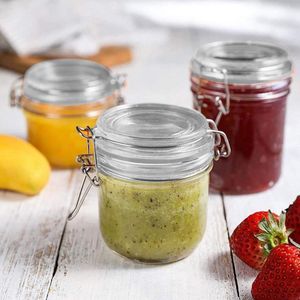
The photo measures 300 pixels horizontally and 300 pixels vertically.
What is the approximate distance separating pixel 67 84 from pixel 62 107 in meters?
0.05

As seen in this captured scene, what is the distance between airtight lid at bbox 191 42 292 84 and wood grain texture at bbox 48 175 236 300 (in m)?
0.26

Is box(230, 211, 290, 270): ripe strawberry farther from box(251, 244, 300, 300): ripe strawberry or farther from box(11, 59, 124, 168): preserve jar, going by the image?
box(11, 59, 124, 168): preserve jar

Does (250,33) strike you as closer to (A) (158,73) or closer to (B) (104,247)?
(A) (158,73)

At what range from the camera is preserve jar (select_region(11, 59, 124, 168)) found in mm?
1433

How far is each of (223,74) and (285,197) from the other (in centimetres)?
25

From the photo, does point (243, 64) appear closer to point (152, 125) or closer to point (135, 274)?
point (152, 125)

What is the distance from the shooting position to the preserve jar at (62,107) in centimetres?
143

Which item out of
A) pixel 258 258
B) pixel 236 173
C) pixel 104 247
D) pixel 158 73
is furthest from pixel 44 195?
pixel 158 73

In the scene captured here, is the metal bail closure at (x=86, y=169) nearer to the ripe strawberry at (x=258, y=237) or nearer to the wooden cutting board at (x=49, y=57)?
the ripe strawberry at (x=258, y=237)

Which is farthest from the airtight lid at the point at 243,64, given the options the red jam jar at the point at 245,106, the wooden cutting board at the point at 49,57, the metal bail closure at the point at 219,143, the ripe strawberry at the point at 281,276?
the wooden cutting board at the point at 49,57

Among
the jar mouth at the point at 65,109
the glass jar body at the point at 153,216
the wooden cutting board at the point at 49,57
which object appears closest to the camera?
the glass jar body at the point at 153,216

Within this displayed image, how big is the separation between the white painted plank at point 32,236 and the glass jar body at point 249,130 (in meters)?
0.28

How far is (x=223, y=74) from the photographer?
50.2 inches

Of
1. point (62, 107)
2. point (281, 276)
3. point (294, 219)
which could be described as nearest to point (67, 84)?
point (62, 107)
